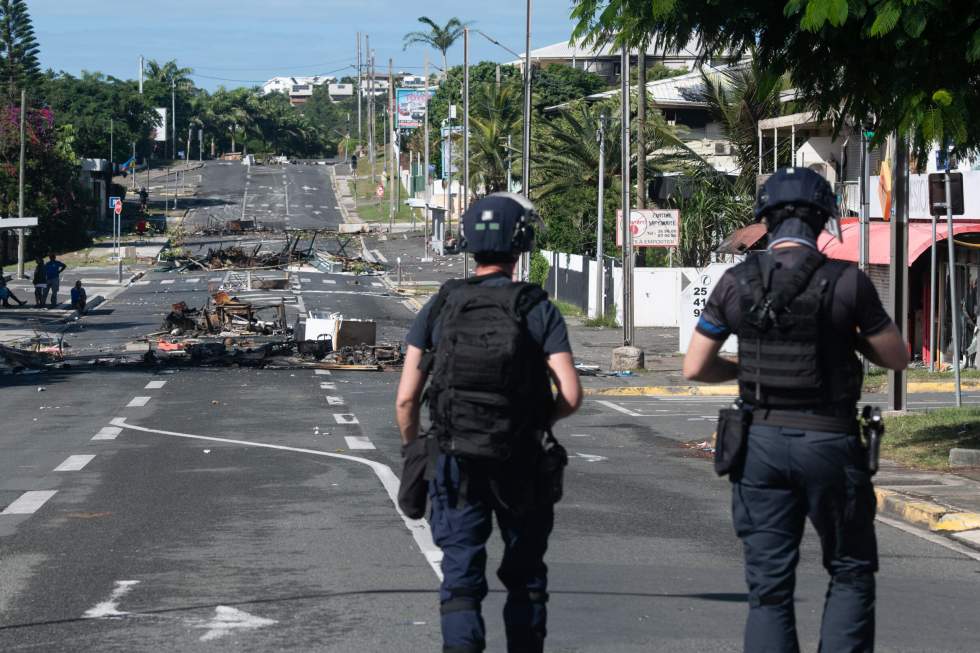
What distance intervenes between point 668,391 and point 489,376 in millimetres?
19489

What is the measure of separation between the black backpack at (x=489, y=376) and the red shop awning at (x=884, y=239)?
1788cm

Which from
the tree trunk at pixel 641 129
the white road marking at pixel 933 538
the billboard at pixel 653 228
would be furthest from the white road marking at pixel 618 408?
the tree trunk at pixel 641 129

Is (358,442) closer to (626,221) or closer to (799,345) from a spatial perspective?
(799,345)

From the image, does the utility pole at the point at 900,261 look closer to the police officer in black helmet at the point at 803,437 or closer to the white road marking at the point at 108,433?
the white road marking at the point at 108,433

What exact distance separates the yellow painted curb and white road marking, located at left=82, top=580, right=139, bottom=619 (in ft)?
54.3

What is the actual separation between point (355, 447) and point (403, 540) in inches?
252

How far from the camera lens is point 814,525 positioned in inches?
193

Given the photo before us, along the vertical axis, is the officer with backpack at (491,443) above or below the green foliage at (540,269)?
below

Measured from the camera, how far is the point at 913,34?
10.8m

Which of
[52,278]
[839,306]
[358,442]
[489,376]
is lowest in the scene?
[358,442]

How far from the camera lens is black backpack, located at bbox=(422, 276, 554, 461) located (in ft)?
16.4

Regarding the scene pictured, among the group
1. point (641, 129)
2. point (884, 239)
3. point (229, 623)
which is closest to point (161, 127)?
point (641, 129)

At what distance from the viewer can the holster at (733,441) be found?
4.95 meters

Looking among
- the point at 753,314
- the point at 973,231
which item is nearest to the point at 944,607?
the point at 753,314
